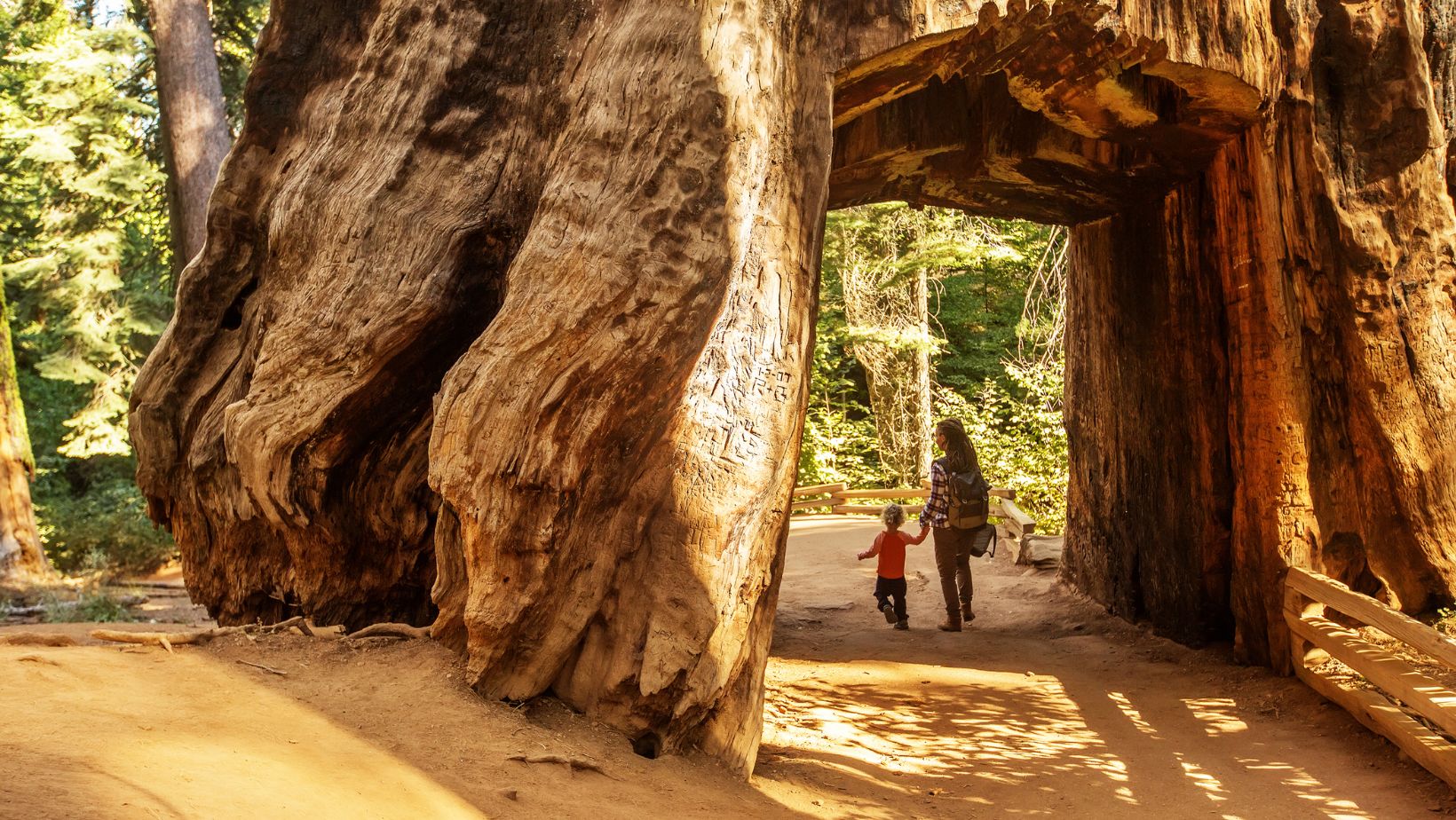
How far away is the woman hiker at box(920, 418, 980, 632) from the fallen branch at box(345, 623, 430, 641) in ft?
16.2

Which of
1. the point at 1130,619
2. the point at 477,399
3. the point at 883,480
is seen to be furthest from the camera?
the point at 883,480

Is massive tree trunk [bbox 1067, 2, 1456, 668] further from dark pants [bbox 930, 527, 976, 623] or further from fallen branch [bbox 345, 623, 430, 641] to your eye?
fallen branch [bbox 345, 623, 430, 641]

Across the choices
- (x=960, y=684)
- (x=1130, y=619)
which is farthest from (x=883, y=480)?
(x=960, y=684)

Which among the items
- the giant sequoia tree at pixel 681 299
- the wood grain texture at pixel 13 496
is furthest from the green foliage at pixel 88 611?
the giant sequoia tree at pixel 681 299

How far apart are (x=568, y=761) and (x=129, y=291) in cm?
1978

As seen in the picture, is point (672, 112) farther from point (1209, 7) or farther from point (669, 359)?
point (1209, 7)

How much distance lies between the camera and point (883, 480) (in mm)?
23188

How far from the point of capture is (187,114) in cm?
1205

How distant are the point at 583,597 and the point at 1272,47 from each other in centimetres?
547

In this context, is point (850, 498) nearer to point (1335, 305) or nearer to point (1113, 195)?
point (1113, 195)

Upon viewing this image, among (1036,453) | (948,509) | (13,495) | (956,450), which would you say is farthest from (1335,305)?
(13,495)

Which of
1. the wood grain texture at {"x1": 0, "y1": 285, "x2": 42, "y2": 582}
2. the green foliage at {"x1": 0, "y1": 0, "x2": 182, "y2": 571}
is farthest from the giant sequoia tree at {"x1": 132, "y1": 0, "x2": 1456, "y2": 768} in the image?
the green foliage at {"x1": 0, "y1": 0, "x2": 182, "y2": 571}

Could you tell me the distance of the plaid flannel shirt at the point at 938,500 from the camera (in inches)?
362

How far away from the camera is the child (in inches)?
353
